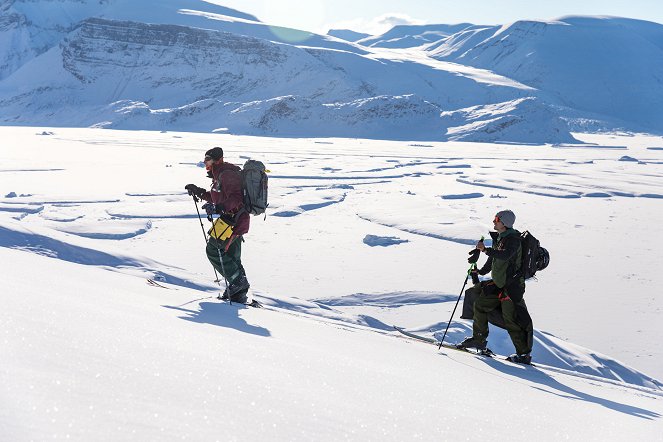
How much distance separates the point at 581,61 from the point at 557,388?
161 m

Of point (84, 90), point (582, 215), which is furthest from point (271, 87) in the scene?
point (582, 215)

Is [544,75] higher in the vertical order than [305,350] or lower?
higher

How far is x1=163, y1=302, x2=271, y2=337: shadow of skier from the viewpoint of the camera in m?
3.41

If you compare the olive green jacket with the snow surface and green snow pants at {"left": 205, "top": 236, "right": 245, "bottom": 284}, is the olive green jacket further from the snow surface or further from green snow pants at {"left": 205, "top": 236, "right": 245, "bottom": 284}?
green snow pants at {"left": 205, "top": 236, "right": 245, "bottom": 284}

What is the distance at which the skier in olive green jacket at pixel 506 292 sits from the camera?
4.64 metres

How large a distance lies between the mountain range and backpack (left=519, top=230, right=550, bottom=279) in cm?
6584

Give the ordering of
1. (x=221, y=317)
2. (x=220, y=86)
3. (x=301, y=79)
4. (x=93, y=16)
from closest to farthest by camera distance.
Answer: (x=221, y=317) → (x=301, y=79) → (x=220, y=86) → (x=93, y=16)

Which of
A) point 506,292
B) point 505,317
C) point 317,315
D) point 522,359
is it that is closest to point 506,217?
point 506,292

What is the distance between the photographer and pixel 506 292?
487 centimetres

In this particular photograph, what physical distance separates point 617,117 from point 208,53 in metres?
85.1

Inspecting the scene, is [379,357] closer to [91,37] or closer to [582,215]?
[582,215]

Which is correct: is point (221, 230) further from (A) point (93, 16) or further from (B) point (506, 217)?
(A) point (93, 16)

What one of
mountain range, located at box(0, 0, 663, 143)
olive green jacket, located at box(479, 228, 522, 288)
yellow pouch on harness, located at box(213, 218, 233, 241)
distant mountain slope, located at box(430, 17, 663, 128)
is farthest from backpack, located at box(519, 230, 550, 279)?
distant mountain slope, located at box(430, 17, 663, 128)

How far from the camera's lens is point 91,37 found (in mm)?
130000
